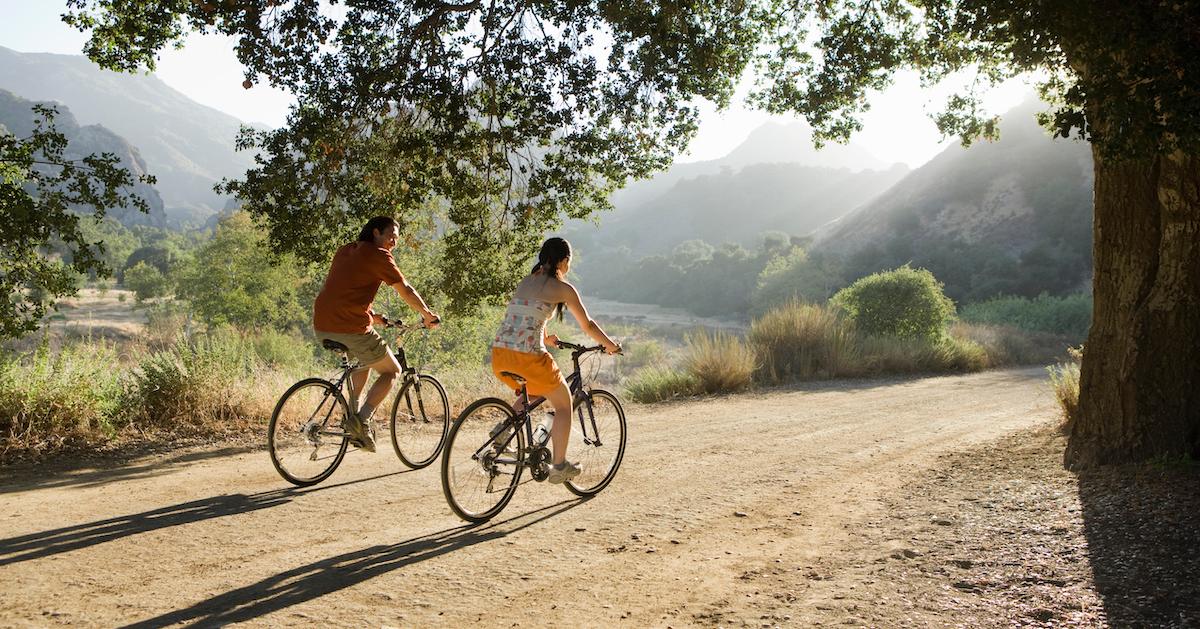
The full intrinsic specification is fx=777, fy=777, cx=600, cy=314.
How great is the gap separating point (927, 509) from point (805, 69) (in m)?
6.77

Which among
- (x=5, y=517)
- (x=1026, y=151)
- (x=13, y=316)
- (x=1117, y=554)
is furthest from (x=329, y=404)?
(x=1026, y=151)

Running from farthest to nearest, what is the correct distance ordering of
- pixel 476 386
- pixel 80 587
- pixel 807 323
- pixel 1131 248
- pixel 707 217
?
pixel 707 217 → pixel 807 323 → pixel 476 386 → pixel 1131 248 → pixel 80 587

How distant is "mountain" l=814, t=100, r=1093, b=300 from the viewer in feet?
183

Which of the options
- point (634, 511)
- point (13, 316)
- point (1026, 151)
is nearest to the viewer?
point (634, 511)

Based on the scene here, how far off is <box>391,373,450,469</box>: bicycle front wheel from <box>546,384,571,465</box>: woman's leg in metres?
1.73

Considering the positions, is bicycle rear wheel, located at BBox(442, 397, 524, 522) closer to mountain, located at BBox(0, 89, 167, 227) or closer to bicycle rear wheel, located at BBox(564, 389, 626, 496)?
bicycle rear wheel, located at BBox(564, 389, 626, 496)

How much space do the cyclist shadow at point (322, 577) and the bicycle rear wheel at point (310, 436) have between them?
66.6 inches

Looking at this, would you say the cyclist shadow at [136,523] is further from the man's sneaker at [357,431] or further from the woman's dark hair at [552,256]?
the woman's dark hair at [552,256]

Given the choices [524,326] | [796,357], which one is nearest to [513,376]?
[524,326]

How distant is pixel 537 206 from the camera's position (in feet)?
31.7

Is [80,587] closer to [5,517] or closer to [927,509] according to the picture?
[5,517]

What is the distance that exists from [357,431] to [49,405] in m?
3.84

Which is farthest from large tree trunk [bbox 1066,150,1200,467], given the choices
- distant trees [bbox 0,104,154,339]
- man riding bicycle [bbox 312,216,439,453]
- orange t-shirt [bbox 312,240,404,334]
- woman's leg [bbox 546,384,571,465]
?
distant trees [bbox 0,104,154,339]

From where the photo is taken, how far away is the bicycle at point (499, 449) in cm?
511
